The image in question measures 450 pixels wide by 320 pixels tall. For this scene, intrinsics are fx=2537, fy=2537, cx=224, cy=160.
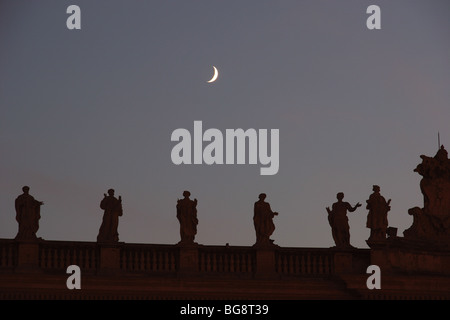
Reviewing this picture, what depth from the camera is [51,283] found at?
7700 cm

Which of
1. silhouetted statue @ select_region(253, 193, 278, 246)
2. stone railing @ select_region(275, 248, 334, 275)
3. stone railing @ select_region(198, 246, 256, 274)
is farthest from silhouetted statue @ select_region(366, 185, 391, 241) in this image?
stone railing @ select_region(198, 246, 256, 274)

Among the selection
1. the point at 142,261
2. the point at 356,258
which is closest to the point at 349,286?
the point at 356,258

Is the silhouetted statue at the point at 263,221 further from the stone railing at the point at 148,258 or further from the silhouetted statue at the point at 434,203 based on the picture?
the silhouetted statue at the point at 434,203

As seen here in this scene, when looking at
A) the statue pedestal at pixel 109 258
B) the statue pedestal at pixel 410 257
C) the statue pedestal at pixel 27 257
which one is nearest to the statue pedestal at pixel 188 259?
the statue pedestal at pixel 109 258

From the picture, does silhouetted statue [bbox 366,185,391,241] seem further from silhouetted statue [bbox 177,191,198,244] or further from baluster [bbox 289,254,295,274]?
silhouetted statue [bbox 177,191,198,244]

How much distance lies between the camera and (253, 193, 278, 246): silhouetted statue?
79.4 metres

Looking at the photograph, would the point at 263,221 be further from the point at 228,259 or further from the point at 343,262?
the point at 343,262

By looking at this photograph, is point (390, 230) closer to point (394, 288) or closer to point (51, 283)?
point (394, 288)

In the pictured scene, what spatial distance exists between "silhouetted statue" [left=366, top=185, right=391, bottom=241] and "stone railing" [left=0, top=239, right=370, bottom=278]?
2.48 feet

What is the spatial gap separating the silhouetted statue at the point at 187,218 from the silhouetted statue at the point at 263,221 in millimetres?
1976

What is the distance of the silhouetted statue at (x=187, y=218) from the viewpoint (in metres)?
78.8
